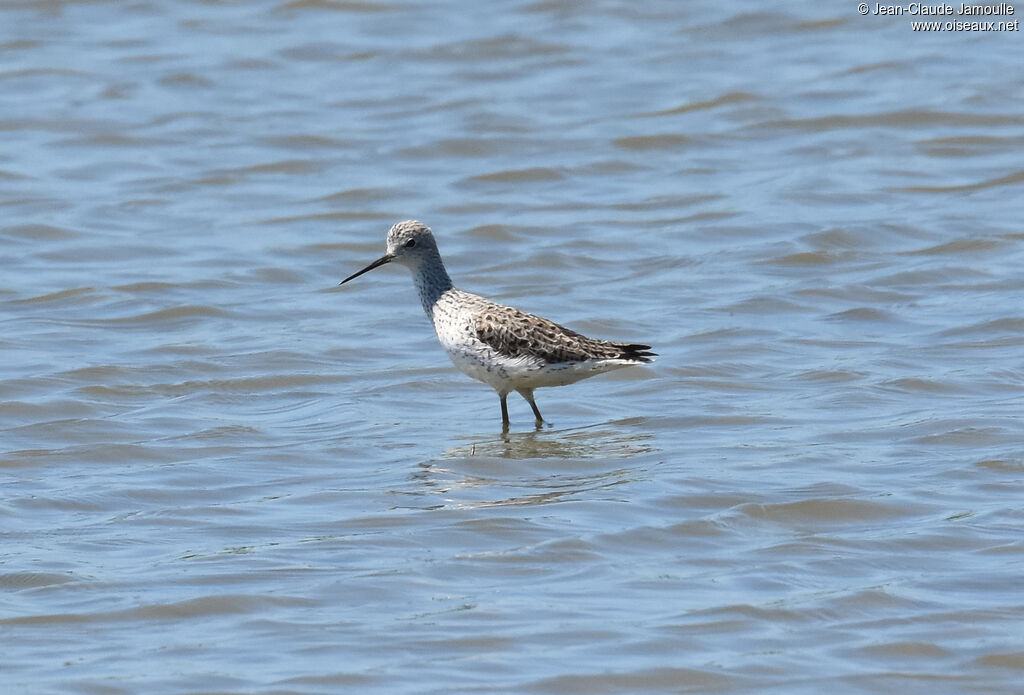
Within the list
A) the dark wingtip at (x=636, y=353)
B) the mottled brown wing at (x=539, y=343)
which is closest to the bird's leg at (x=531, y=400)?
the mottled brown wing at (x=539, y=343)

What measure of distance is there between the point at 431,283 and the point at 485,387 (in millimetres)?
1102

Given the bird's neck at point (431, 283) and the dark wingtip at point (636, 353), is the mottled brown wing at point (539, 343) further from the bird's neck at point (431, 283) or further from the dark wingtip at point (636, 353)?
the bird's neck at point (431, 283)

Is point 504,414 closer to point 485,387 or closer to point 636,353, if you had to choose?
point 636,353

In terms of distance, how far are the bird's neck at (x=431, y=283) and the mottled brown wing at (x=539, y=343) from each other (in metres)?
0.52

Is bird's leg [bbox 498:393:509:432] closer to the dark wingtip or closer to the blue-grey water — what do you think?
the blue-grey water

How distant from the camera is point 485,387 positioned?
37.0 feet

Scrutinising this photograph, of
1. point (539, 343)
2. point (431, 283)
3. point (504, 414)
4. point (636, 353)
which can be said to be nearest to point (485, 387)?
point (431, 283)

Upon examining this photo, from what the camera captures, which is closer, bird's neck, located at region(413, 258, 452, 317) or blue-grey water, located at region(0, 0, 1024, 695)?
blue-grey water, located at region(0, 0, 1024, 695)

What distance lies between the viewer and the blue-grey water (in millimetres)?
6586

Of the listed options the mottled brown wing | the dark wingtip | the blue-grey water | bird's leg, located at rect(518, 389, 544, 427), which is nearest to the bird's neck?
the mottled brown wing

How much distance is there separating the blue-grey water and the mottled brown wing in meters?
0.43

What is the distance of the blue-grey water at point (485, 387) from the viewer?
6.59m

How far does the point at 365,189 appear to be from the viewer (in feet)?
52.7

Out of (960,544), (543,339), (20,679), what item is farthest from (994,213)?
(20,679)
